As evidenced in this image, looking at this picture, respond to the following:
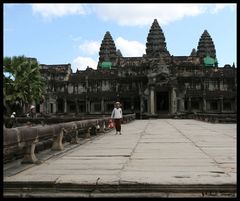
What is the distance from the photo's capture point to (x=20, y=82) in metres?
44.2

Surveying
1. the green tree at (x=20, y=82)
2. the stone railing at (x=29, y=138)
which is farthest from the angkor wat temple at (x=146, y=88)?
the stone railing at (x=29, y=138)

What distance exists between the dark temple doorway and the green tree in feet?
84.8

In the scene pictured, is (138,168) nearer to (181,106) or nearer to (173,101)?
(173,101)

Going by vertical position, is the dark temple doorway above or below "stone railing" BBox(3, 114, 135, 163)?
above

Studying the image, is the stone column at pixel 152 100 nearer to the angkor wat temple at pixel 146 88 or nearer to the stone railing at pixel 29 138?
A: the angkor wat temple at pixel 146 88

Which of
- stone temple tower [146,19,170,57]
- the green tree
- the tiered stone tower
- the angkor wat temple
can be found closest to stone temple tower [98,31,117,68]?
stone temple tower [146,19,170,57]

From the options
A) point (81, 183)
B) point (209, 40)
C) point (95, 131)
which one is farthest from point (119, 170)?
point (209, 40)

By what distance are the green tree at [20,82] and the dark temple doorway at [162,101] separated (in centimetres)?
2584

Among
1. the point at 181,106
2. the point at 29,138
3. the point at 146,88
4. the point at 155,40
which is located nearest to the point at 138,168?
the point at 29,138

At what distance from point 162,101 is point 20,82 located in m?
29.6

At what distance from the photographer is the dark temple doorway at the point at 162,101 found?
69.4 meters

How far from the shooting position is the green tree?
1701 inches

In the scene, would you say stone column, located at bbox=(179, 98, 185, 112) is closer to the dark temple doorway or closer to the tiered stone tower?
the dark temple doorway

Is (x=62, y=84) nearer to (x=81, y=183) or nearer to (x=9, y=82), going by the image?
(x=9, y=82)
